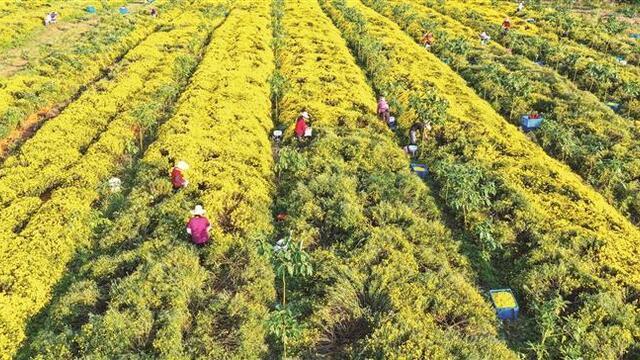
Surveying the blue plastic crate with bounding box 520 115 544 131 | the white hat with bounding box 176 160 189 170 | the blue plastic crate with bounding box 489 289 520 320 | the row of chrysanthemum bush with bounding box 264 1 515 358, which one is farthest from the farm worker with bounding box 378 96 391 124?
the blue plastic crate with bounding box 489 289 520 320

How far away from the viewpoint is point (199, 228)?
14.1 meters

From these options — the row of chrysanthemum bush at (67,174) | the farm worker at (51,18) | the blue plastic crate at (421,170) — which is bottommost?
the farm worker at (51,18)

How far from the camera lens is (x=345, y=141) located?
20109 millimetres

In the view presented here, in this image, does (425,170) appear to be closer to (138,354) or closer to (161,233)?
(161,233)

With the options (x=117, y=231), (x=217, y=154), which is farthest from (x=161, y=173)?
(x=117, y=231)

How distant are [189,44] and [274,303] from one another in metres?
25.3

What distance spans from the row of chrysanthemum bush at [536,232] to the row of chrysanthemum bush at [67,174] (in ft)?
40.7

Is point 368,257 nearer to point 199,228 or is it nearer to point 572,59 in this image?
point 199,228

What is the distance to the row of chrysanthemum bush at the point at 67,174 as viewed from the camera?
535 inches

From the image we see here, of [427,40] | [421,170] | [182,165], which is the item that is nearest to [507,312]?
[421,170]

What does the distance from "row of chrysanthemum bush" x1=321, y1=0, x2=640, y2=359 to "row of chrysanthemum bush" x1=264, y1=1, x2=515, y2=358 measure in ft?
3.77

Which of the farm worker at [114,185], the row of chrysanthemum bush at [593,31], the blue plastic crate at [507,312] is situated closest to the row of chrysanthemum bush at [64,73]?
the farm worker at [114,185]

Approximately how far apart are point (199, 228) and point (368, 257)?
16.3 ft

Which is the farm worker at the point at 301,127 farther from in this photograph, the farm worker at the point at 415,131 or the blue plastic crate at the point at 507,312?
the blue plastic crate at the point at 507,312
